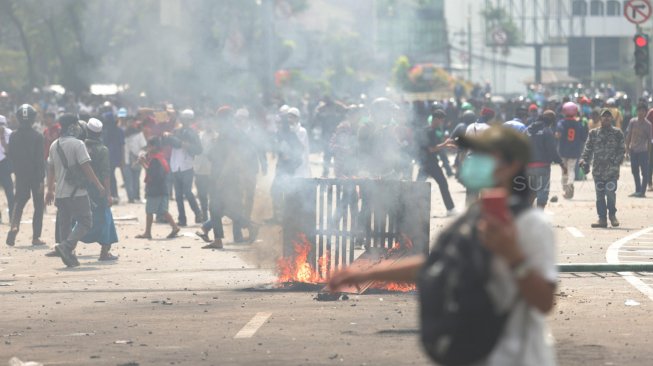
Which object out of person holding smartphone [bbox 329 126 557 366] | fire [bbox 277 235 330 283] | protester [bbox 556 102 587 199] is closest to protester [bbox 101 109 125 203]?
protester [bbox 556 102 587 199]

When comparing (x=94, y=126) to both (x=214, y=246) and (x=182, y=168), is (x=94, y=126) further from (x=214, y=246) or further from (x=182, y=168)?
(x=182, y=168)

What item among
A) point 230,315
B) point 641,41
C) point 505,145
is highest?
point 641,41

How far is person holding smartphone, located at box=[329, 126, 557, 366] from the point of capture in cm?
442

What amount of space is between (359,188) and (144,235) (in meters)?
6.33

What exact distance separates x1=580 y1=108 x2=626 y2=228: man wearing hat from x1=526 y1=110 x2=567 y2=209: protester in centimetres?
115

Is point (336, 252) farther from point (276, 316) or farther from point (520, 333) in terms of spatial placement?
point (520, 333)

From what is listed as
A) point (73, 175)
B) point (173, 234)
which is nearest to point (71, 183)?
point (73, 175)

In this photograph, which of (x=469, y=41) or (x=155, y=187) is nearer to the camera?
(x=155, y=187)

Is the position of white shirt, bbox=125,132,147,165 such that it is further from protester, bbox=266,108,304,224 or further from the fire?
the fire

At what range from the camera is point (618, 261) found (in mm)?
14336

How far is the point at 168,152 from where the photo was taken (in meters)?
19.9

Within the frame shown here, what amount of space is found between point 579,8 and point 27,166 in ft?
363

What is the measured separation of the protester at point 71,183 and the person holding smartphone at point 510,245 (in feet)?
33.2

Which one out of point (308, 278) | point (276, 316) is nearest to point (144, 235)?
point (308, 278)
